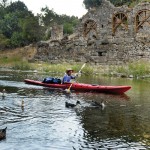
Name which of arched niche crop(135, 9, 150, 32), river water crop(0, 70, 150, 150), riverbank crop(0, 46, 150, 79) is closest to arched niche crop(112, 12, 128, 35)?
arched niche crop(135, 9, 150, 32)

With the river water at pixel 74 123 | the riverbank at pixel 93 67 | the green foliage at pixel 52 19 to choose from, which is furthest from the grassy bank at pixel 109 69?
the green foliage at pixel 52 19

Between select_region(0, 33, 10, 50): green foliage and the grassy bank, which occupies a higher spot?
select_region(0, 33, 10, 50): green foliage

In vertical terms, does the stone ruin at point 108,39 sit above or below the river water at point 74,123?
above

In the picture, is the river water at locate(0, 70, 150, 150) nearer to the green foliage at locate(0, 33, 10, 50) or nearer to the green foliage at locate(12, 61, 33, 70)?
the green foliage at locate(12, 61, 33, 70)

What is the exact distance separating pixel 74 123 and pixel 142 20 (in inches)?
1243

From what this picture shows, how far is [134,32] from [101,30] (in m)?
4.82

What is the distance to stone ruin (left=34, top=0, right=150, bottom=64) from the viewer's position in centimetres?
4225

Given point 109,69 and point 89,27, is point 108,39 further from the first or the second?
point 109,69

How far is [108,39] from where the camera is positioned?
44.8 meters

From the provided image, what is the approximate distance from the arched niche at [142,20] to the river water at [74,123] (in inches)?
902

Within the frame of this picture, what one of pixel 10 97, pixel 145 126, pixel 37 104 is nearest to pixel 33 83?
pixel 10 97

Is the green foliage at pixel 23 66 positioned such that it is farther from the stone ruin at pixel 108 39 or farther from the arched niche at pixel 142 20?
the arched niche at pixel 142 20

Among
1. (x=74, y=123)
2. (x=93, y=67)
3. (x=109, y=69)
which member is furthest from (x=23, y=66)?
(x=74, y=123)

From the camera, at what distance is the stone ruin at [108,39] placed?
4225 centimetres
